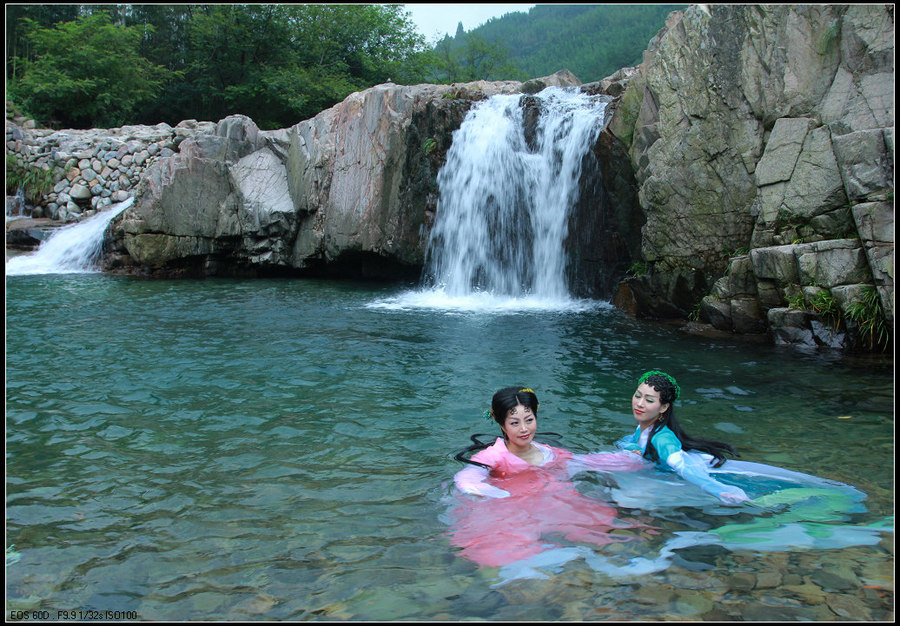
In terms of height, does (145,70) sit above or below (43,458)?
above

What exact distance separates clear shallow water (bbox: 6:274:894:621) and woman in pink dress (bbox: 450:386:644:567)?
0.18 meters

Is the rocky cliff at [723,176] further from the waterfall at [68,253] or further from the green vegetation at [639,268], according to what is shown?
the waterfall at [68,253]

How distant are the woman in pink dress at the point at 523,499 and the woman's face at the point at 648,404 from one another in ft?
1.19

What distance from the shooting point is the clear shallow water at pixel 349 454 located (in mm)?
3354

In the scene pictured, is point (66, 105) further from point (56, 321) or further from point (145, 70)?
point (56, 321)

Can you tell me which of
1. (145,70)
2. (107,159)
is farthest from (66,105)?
(107,159)

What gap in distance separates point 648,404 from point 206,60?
31.6m

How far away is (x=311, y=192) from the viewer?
1850 cm

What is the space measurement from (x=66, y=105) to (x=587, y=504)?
29403 mm

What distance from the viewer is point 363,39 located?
34.1 metres

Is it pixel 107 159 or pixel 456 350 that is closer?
pixel 456 350

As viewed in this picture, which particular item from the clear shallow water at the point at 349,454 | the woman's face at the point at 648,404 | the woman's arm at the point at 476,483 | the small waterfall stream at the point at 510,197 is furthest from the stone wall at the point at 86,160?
the woman's face at the point at 648,404

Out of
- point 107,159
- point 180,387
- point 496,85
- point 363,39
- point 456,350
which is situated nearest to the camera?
point 180,387

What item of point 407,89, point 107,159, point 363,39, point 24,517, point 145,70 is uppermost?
point 363,39
